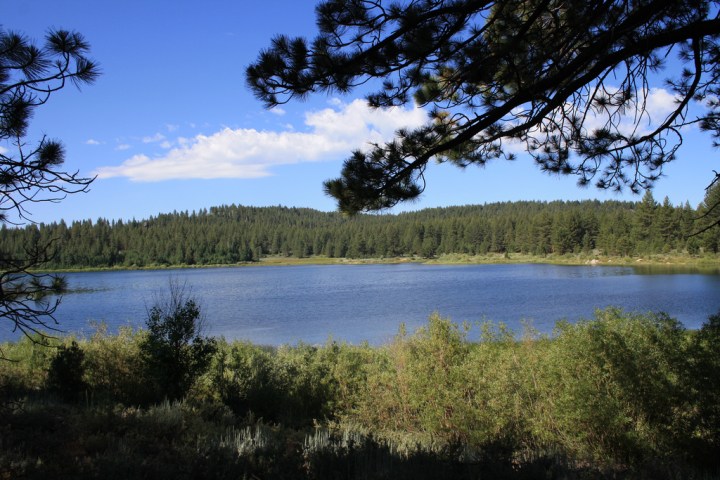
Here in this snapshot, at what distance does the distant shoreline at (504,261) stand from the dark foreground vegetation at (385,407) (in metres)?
36.5

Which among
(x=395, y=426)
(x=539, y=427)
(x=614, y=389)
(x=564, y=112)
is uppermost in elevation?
(x=564, y=112)

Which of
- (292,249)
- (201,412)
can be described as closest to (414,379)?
(201,412)

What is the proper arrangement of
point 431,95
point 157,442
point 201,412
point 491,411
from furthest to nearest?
point 491,411
point 201,412
point 431,95
point 157,442

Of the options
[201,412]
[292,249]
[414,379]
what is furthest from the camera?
[292,249]

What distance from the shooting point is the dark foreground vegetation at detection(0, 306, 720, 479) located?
13.0ft

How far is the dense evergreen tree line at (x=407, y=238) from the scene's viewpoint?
228 feet

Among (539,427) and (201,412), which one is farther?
(539,427)

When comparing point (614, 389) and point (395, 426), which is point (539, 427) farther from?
point (395, 426)

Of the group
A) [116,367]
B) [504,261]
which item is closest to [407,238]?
[504,261]

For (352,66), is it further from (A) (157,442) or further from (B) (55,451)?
(B) (55,451)

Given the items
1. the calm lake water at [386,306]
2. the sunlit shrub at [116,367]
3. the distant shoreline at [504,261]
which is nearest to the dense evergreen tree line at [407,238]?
the distant shoreline at [504,261]

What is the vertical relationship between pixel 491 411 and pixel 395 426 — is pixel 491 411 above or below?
A: above

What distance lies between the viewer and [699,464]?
20.1 ft

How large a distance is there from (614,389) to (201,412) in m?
5.59
